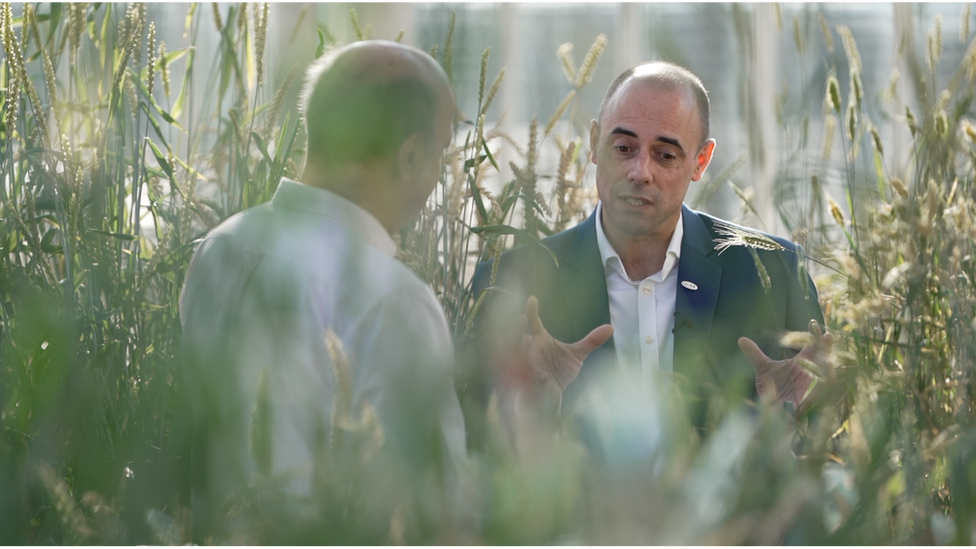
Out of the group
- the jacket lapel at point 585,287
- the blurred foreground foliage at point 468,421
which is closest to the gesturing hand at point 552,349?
the blurred foreground foliage at point 468,421

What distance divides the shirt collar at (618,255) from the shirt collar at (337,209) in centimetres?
100

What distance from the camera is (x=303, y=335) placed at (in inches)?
21.9

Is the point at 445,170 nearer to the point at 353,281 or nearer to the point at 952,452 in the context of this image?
the point at 353,281

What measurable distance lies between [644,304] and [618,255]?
13cm

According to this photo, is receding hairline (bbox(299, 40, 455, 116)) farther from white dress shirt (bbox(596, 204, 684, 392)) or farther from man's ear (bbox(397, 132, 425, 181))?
white dress shirt (bbox(596, 204, 684, 392))

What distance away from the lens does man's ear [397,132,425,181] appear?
1030mm

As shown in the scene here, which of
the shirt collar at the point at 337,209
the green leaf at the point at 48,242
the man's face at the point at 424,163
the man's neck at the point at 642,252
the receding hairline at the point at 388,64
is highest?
the receding hairline at the point at 388,64

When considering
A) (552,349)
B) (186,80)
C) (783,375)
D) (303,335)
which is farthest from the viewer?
(186,80)

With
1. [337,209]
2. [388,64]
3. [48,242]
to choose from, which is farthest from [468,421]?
[48,242]

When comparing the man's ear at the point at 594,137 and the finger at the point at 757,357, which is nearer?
the finger at the point at 757,357

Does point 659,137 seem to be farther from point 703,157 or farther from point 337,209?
point 337,209

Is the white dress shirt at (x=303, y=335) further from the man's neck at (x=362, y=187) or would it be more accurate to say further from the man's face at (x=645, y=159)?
the man's face at (x=645, y=159)

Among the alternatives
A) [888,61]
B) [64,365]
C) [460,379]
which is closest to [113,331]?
[460,379]

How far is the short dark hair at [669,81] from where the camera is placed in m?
1.96
